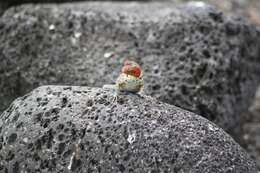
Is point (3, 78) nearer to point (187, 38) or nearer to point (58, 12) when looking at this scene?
point (58, 12)

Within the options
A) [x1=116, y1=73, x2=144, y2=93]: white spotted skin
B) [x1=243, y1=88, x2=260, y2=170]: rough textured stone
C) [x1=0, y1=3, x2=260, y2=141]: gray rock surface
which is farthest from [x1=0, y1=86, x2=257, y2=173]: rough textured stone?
[x1=243, y1=88, x2=260, y2=170]: rough textured stone

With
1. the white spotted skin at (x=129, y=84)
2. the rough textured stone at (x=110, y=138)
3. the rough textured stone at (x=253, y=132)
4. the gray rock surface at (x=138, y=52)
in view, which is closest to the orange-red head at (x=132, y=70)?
the white spotted skin at (x=129, y=84)

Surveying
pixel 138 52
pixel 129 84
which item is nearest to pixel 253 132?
pixel 138 52

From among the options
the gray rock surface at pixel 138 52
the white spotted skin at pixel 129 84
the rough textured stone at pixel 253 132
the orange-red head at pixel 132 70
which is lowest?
the rough textured stone at pixel 253 132

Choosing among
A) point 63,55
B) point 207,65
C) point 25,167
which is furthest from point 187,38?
point 25,167

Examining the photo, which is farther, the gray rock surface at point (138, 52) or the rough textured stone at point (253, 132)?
the rough textured stone at point (253, 132)

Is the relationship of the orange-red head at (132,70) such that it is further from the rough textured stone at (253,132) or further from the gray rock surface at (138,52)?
the rough textured stone at (253,132)

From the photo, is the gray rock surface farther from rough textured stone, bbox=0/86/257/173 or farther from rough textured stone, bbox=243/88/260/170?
rough textured stone, bbox=0/86/257/173
